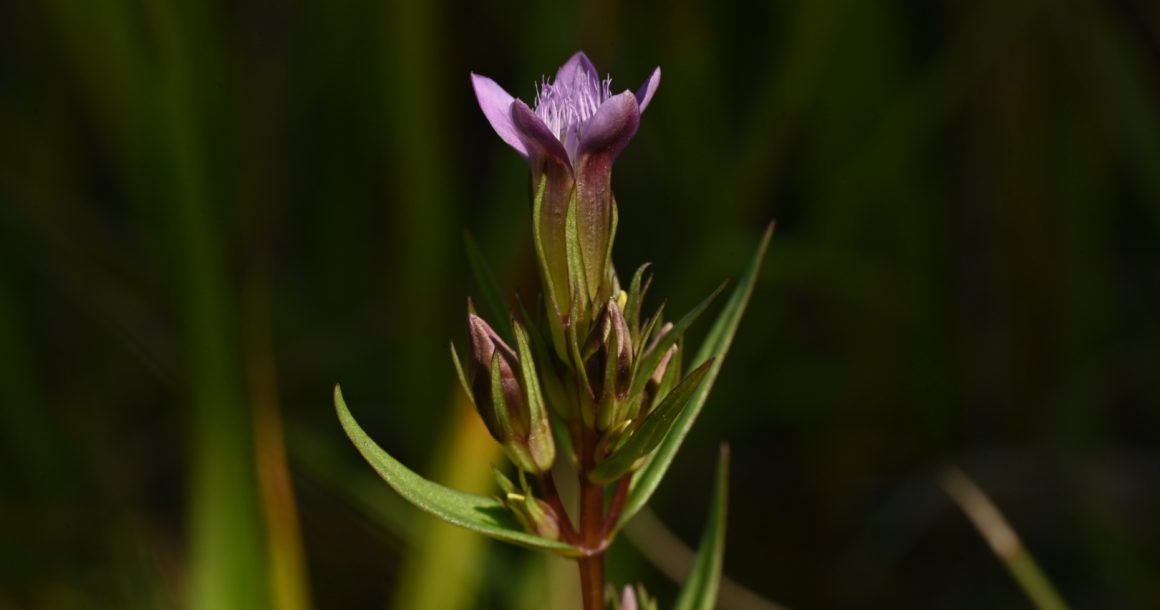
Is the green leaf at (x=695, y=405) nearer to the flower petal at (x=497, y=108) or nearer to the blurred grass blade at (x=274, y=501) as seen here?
the flower petal at (x=497, y=108)

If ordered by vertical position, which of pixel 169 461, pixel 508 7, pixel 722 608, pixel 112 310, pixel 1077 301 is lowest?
pixel 169 461

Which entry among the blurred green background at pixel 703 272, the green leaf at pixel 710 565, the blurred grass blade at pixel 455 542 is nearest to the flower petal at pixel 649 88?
the green leaf at pixel 710 565

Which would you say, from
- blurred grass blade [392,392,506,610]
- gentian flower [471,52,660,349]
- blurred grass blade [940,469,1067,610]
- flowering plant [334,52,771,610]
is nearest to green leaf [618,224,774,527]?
flowering plant [334,52,771,610]

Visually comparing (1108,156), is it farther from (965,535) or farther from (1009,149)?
(965,535)

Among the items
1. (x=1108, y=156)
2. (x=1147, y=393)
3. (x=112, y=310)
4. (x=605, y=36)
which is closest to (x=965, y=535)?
(x=1147, y=393)

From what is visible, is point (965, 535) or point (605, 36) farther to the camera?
point (965, 535)

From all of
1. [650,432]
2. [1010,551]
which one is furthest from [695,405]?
[1010,551]

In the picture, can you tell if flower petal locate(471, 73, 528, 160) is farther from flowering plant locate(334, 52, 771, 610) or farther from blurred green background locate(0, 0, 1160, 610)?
blurred green background locate(0, 0, 1160, 610)
